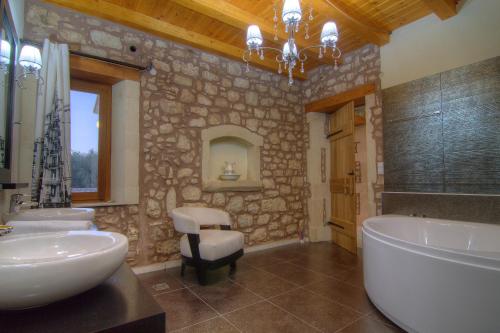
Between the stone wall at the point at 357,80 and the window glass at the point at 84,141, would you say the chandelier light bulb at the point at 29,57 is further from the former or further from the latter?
the stone wall at the point at 357,80

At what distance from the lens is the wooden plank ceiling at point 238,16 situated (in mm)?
2699

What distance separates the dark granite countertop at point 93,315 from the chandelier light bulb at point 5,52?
155cm

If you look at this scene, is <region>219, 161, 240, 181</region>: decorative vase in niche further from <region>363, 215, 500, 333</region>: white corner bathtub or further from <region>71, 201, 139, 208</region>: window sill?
<region>363, 215, 500, 333</region>: white corner bathtub

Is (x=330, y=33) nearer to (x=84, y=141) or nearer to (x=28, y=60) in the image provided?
(x=28, y=60)

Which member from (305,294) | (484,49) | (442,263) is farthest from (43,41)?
(484,49)

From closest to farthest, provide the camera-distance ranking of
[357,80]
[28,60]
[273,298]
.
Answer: [28,60]
[273,298]
[357,80]

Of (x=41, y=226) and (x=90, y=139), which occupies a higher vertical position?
(x=90, y=139)

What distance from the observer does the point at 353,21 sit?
293 centimetres

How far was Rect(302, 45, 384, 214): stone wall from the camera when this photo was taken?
3.48m

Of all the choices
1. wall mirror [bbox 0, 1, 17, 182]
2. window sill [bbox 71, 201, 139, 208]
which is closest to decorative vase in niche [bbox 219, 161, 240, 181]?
window sill [bbox 71, 201, 139, 208]

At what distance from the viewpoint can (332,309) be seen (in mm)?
2176

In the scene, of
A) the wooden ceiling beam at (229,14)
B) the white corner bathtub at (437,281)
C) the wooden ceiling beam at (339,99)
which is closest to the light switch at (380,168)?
the wooden ceiling beam at (339,99)

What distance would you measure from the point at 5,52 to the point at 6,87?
20 cm

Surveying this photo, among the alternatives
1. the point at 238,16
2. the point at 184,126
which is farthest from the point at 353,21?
the point at 184,126
